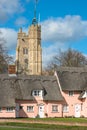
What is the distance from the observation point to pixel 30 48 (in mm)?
191500

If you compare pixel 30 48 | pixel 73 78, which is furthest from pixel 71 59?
pixel 30 48

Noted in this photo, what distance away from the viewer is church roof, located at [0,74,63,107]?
227 ft

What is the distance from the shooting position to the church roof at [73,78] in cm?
7333

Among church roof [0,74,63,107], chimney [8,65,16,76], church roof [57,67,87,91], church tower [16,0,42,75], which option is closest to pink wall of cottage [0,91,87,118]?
church roof [0,74,63,107]

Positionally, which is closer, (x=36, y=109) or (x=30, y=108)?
(x=30, y=108)

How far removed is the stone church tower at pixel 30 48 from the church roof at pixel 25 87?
111304 mm

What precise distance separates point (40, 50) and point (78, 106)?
11738 cm

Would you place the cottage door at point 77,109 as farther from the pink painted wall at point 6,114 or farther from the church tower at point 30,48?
the church tower at point 30,48

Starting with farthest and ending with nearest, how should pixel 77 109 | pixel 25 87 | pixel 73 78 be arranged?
pixel 73 78 < pixel 77 109 < pixel 25 87

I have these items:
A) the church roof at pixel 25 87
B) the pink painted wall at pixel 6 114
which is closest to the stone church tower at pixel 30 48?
the church roof at pixel 25 87

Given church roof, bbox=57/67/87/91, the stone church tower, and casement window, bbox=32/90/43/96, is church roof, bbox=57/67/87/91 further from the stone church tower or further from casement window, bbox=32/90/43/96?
the stone church tower

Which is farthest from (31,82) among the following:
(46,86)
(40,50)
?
(40,50)

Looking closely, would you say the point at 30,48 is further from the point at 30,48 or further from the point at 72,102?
the point at 72,102

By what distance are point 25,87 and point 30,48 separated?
120m
